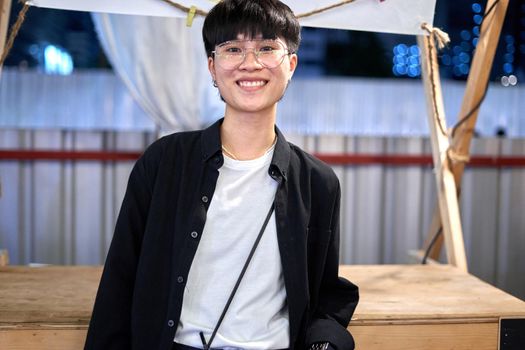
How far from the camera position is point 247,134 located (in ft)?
3.84

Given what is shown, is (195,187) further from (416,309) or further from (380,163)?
(380,163)

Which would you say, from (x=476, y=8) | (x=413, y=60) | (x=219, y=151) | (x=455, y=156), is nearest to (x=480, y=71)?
(x=455, y=156)

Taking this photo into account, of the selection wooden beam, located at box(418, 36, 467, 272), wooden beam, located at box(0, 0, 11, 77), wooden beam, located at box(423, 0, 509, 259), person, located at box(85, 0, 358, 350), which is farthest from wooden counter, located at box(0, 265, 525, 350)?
wooden beam, located at box(0, 0, 11, 77)

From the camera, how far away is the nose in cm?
110

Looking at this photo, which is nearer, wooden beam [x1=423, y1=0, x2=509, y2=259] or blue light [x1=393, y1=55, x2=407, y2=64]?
wooden beam [x1=423, y1=0, x2=509, y2=259]

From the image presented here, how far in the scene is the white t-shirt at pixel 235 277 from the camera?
1.10 meters

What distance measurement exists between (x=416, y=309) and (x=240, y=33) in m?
0.97

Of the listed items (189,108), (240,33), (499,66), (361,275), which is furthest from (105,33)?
(499,66)

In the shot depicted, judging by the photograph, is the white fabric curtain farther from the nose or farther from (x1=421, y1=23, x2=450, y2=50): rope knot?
the nose

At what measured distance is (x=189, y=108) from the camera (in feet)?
9.77

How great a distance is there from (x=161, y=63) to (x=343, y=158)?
120cm

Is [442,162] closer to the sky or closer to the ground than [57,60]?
closer to the ground

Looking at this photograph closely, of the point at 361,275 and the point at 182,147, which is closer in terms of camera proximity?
the point at 182,147

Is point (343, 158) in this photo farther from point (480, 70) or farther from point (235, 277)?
point (235, 277)
